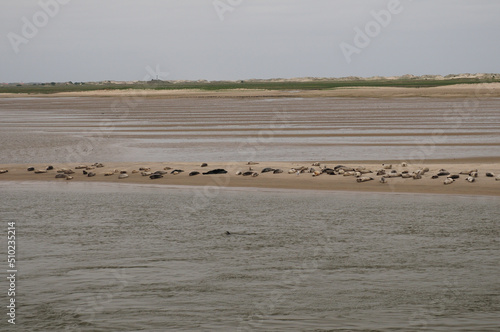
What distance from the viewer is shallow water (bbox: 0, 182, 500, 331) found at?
903cm

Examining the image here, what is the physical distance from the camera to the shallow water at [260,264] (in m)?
9.03

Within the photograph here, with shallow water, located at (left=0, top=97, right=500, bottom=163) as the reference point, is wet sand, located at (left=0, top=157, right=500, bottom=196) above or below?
below

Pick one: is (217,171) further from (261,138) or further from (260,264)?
(261,138)

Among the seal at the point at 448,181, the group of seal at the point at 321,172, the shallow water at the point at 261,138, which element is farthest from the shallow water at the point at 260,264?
the shallow water at the point at 261,138

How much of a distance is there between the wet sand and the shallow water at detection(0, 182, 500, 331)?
1.68m

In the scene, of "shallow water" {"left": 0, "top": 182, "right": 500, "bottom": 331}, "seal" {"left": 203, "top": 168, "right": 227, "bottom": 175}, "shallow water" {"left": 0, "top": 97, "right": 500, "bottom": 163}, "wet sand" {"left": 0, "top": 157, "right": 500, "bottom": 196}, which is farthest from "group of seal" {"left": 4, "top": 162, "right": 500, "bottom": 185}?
"shallow water" {"left": 0, "top": 97, "right": 500, "bottom": 163}

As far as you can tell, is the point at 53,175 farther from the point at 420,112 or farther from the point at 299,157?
the point at 420,112

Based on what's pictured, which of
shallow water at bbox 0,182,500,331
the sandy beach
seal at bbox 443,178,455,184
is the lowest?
shallow water at bbox 0,182,500,331

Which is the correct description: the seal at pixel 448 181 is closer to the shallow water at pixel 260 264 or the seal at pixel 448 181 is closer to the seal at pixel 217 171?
the shallow water at pixel 260 264

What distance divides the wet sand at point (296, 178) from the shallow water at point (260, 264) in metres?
1.68

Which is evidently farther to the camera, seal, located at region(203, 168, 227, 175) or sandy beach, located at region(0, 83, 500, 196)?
seal, located at region(203, 168, 227, 175)

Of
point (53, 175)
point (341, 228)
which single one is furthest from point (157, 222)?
point (53, 175)

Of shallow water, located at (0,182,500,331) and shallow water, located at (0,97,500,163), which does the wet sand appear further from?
shallow water, located at (0,97,500,163)

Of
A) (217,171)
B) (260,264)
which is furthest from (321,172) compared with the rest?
(260,264)
